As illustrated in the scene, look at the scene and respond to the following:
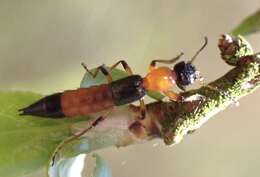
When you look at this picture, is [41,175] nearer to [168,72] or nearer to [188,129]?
[168,72]

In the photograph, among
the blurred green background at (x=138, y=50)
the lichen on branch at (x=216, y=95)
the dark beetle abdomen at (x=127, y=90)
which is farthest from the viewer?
the blurred green background at (x=138, y=50)

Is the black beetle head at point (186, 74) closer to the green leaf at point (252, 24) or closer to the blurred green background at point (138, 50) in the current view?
the green leaf at point (252, 24)

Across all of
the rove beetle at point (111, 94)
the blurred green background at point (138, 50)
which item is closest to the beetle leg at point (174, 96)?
the rove beetle at point (111, 94)

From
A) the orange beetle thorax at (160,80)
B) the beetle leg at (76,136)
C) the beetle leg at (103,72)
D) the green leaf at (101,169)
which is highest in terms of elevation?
the beetle leg at (103,72)

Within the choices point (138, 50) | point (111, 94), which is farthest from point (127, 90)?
point (138, 50)

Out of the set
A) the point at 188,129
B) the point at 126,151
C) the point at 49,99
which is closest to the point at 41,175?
the point at 126,151
